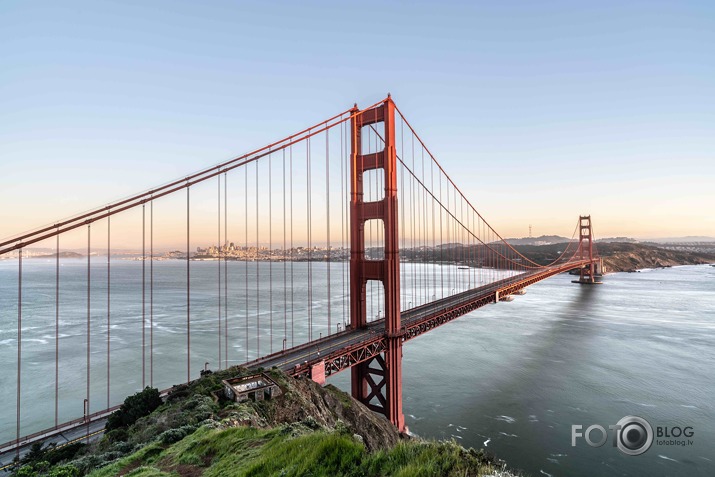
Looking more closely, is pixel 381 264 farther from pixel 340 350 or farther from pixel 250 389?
pixel 250 389

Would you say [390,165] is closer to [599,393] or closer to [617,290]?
[599,393]

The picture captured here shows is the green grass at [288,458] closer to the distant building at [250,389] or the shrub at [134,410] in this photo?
the distant building at [250,389]

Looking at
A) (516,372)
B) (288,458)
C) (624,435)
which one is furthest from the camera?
(516,372)

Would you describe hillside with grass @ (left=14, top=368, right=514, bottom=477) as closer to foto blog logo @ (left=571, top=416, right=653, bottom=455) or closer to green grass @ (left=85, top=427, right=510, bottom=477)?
green grass @ (left=85, top=427, right=510, bottom=477)

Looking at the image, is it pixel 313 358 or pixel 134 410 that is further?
pixel 313 358

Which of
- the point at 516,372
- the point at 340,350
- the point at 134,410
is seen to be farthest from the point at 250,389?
the point at 516,372

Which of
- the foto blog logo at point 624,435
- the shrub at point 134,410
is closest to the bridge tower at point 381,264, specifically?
the foto blog logo at point 624,435
